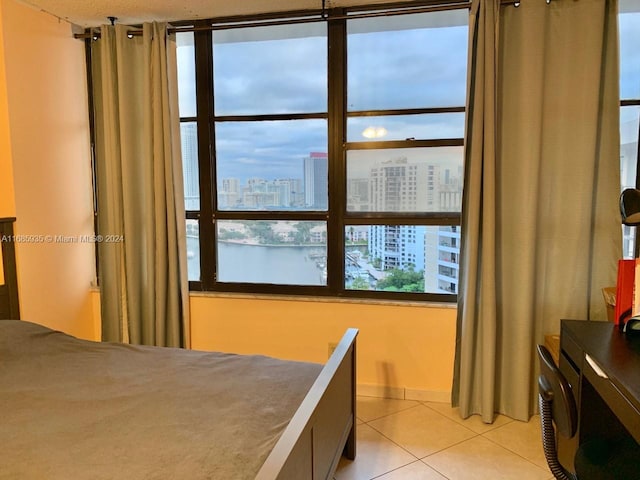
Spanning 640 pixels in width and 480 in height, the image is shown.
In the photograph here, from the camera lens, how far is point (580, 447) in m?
1.60

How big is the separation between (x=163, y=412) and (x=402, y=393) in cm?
179

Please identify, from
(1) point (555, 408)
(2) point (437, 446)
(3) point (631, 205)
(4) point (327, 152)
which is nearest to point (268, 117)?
(4) point (327, 152)

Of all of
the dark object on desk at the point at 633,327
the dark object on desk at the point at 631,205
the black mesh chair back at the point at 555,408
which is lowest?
the black mesh chair back at the point at 555,408

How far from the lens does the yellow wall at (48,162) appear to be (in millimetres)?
2713

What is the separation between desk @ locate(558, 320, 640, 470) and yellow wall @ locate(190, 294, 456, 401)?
3.34ft

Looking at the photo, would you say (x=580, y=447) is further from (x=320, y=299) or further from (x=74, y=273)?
(x=74, y=273)

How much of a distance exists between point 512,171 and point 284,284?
1.65 metres

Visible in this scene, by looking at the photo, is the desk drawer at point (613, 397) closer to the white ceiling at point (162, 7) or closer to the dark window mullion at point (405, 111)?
the dark window mullion at point (405, 111)

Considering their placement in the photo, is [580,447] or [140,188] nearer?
[580,447]

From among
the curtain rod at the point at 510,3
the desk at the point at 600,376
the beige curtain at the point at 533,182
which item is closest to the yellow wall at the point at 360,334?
the beige curtain at the point at 533,182

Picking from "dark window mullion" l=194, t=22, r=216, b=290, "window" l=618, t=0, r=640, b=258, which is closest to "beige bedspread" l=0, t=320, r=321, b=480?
"dark window mullion" l=194, t=22, r=216, b=290

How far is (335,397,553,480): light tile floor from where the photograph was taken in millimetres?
2182

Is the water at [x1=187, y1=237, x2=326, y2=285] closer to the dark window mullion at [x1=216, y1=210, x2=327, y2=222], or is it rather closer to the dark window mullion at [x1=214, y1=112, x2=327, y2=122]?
the dark window mullion at [x1=216, y1=210, x2=327, y2=222]

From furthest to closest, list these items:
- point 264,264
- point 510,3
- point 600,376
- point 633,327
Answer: point 264,264 < point 510,3 < point 633,327 < point 600,376
